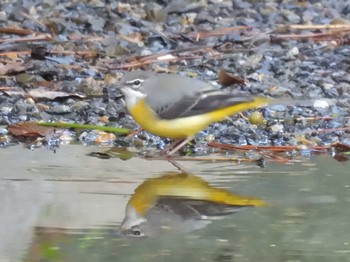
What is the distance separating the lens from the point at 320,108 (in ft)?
27.7

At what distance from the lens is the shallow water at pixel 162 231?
506 cm

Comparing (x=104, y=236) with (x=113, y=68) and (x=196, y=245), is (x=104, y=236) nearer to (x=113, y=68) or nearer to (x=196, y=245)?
(x=196, y=245)

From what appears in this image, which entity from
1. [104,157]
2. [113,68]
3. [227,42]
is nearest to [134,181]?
[104,157]

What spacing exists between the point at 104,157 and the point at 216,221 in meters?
1.64

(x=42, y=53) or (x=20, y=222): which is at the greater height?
(x=42, y=53)

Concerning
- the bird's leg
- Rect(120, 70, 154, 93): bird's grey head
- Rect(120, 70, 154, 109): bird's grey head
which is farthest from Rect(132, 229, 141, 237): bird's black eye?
Rect(120, 70, 154, 93): bird's grey head

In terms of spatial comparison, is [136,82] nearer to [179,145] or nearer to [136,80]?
[136,80]

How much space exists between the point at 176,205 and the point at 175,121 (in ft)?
4.66

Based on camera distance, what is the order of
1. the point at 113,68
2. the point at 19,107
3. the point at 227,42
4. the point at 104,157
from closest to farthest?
the point at 104,157 < the point at 19,107 < the point at 113,68 < the point at 227,42

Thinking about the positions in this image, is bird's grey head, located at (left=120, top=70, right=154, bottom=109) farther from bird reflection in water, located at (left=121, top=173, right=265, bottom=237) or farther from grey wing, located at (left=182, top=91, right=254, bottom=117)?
bird reflection in water, located at (left=121, top=173, right=265, bottom=237)

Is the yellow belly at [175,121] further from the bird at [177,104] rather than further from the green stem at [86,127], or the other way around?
the green stem at [86,127]

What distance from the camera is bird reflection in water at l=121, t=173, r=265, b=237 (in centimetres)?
551

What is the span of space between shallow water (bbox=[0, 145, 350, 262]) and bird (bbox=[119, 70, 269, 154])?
0.33 metres

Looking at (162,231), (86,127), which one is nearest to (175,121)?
(86,127)
